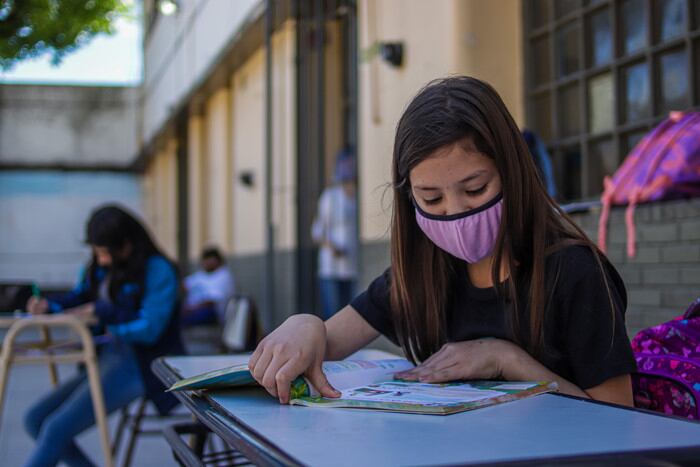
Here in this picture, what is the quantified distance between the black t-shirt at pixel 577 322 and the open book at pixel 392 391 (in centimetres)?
10

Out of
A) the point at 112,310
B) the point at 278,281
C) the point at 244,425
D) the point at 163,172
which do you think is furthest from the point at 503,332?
the point at 163,172

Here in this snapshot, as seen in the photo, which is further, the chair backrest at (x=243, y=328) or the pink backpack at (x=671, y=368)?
the chair backrest at (x=243, y=328)

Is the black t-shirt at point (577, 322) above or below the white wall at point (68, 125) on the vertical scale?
below

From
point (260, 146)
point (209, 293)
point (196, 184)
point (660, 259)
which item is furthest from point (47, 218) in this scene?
point (660, 259)

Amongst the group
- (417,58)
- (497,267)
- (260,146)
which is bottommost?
(497,267)

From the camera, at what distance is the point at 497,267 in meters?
1.74

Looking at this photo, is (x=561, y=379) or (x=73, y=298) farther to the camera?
(x=73, y=298)

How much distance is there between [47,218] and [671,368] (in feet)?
→ 59.8

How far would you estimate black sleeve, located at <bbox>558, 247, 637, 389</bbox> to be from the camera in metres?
1.52

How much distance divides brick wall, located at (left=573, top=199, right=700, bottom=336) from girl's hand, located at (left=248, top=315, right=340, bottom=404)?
202cm

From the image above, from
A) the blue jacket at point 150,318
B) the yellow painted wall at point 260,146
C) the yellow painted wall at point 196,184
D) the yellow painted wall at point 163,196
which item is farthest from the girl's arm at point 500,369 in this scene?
the yellow painted wall at point 163,196

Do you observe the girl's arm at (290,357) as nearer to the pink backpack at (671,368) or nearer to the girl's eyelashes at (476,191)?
the girl's eyelashes at (476,191)

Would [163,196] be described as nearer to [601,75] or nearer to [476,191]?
[601,75]

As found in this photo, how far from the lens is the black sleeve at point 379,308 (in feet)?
6.61
